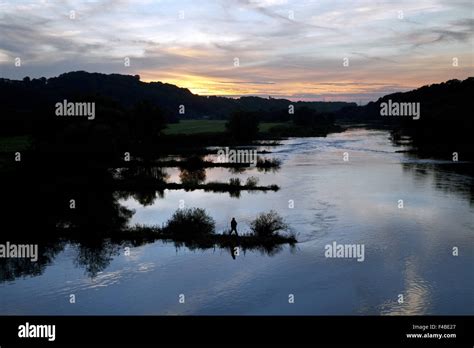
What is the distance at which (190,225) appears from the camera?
1635 inches

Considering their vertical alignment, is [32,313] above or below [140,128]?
below

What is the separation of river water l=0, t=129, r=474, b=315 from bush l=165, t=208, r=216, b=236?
226 cm

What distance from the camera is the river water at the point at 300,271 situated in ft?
89.1

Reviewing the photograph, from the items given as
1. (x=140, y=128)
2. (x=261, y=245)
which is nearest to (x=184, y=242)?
(x=261, y=245)

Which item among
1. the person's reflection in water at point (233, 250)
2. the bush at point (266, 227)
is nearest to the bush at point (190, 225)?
the person's reflection in water at point (233, 250)

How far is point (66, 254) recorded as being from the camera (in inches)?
1484

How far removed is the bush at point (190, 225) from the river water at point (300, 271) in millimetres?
2262

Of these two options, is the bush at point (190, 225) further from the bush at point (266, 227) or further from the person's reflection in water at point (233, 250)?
the bush at point (266, 227)

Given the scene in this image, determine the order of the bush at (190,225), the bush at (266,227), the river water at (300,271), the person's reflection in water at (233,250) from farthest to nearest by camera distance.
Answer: the bush at (190,225) → the bush at (266,227) → the person's reflection in water at (233,250) → the river water at (300,271)

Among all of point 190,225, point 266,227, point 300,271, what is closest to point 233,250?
point 266,227

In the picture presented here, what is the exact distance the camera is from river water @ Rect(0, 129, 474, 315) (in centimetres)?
2717

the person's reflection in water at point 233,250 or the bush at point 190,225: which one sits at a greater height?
the bush at point 190,225
